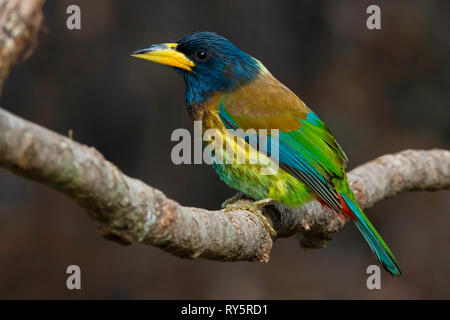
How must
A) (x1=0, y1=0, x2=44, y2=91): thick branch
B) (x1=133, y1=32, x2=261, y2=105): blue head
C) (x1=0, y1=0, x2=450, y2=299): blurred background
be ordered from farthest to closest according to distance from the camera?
(x1=0, y1=0, x2=450, y2=299): blurred background < (x1=133, y1=32, x2=261, y2=105): blue head < (x1=0, y1=0, x2=44, y2=91): thick branch

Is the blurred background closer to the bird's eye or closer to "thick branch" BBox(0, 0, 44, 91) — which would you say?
the bird's eye

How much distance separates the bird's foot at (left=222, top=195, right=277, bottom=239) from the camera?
307cm

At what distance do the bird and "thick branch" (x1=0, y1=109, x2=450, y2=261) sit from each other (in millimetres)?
200

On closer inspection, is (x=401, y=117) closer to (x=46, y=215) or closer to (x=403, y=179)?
(x=403, y=179)

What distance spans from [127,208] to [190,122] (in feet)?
13.1

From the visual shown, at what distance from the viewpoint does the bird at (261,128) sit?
11.0ft

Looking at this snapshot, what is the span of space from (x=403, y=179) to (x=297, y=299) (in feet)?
8.19

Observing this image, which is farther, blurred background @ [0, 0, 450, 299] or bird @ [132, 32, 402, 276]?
blurred background @ [0, 0, 450, 299]

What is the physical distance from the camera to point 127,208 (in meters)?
2.00

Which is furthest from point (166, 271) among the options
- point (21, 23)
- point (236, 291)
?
point (21, 23)

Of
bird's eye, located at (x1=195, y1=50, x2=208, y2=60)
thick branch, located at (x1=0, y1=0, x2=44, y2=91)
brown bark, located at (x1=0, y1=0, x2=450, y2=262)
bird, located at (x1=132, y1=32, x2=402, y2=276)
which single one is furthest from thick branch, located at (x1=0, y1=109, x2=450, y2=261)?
bird's eye, located at (x1=195, y1=50, x2=208, y2=60)

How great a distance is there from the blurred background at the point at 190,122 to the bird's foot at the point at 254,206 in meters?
2.46

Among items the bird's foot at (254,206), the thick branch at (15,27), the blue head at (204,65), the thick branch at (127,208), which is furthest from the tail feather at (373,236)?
the thick branch at (15,27)

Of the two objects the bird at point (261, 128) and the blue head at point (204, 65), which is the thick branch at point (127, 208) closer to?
the bird at point (261, 128)
